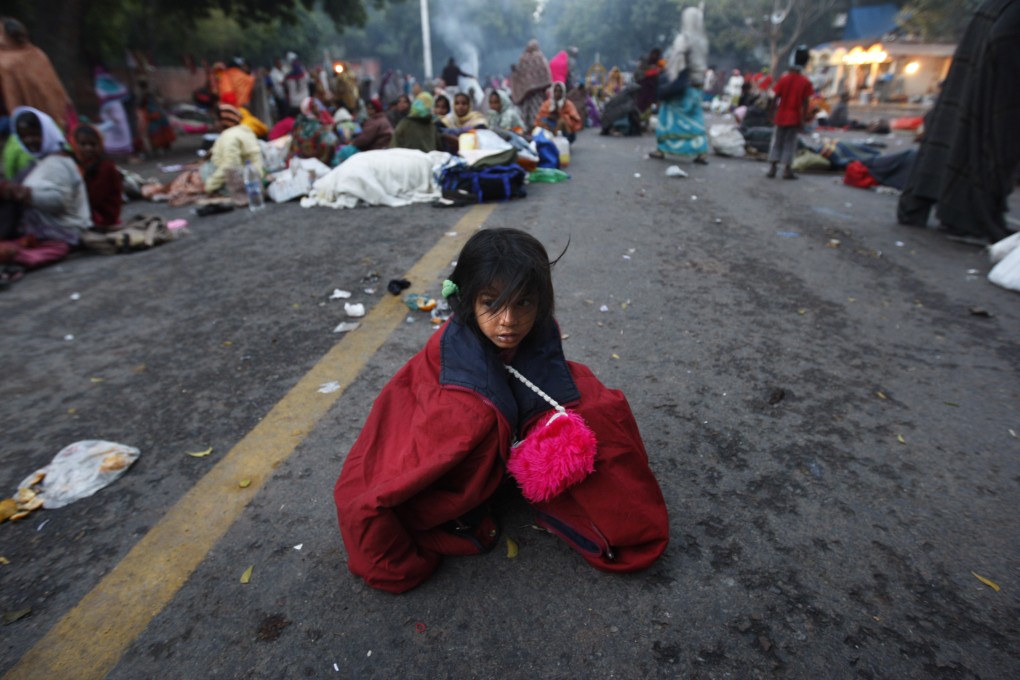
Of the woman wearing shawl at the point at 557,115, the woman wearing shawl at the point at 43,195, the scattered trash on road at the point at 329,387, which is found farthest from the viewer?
the woman wearing shawl at the point at 557,115

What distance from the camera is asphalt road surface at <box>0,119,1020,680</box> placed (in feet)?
4.92

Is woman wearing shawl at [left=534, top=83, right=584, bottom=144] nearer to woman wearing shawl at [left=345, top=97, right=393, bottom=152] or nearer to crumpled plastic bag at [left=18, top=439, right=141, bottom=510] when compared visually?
woman wearing shawl at [left=345, top=97, right=393, bottom=152]

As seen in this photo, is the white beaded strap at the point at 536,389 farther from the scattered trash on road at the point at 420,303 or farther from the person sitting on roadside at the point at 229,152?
A: the person sitting on roadside at the point at 229,152

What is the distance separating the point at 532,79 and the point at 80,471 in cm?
1251

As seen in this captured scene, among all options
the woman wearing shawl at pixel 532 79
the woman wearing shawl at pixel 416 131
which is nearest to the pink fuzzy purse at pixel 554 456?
the woman wearing shawl at pixel 416 131

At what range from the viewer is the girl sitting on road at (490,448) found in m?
1.55

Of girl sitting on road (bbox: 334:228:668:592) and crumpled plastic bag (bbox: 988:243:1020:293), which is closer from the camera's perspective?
girl sitting on road (bbox: 334:228:668:592)

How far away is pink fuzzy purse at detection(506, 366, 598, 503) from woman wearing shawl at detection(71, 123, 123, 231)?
590 cm

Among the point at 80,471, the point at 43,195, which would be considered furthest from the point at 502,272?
the point at 43,195

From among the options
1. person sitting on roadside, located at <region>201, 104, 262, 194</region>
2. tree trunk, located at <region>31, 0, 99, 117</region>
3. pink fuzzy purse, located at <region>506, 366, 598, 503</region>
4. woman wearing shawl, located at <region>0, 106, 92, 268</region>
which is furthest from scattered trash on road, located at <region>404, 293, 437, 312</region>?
tree trunk, located at <region>31, 0, 99, 117</region>

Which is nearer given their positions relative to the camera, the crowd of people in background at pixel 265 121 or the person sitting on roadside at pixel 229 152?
the crowd of people in background at pixel 265 121

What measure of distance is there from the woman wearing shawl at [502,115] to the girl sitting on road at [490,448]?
28.2ft

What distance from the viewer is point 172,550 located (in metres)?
1.82

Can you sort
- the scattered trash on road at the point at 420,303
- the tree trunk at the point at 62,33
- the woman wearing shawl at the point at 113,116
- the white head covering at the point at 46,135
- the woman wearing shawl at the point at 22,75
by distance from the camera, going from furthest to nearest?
the woman wearing shawl at the point at 113,116, the tree trunk at the point at 62,33, the woman wearing shawl at the point at 22,75, the white head covering at the point at 46,135, the scattered trash on road at the point at 420,303
